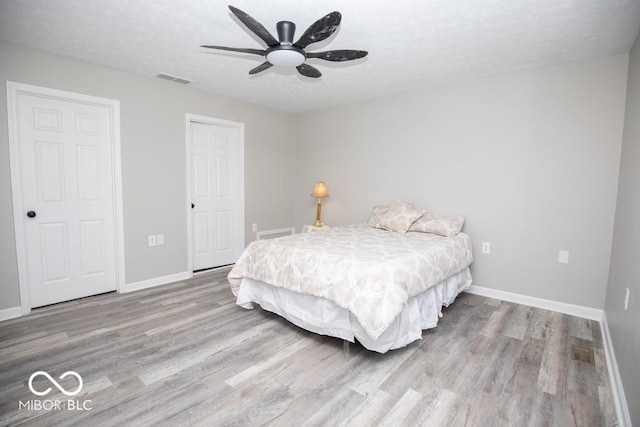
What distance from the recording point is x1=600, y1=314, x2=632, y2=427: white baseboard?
1.61m

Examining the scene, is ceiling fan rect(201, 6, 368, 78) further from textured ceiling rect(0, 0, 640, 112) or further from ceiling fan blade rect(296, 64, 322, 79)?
textured ceiling rect(0, 0, 640, 112)

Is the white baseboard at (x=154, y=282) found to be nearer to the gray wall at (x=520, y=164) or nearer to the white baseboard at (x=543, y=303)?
the gray wall at (x=520, y=164)

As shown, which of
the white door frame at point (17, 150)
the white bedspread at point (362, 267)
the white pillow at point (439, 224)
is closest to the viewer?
the white bedspread at point (362, 267)

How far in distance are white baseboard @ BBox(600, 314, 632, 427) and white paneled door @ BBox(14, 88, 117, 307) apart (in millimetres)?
4232

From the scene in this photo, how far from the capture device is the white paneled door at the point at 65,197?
294cm

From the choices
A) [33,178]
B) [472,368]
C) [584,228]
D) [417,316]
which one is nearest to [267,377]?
[417,316]

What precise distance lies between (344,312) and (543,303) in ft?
7.21

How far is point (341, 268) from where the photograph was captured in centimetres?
229

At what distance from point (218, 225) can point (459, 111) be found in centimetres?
335

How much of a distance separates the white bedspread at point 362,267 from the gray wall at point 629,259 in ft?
3.66

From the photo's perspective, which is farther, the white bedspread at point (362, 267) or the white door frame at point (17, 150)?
the white door frame at point (17, 150)

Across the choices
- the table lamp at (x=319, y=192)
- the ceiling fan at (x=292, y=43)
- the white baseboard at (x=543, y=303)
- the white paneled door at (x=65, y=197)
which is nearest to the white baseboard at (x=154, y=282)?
the white paneled door at (x=65, y=197)

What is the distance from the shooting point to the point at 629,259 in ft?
6.65

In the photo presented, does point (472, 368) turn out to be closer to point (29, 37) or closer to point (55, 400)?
point (55, 400)
